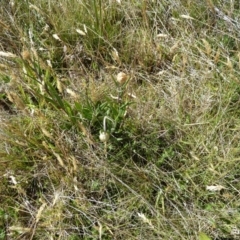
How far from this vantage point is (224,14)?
1795 millimetres

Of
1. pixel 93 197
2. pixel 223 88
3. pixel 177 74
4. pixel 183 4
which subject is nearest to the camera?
pixel 93 197

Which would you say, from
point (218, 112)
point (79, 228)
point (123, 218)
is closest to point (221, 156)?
point (218, 112)

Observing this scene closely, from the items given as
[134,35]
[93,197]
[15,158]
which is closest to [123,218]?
[93,197]

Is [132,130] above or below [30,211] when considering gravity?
above

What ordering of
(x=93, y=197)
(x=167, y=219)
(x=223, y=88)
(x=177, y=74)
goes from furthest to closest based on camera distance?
(x=177, y=74) → (x=223, y=88) → (x=93, y=197) → (x=167, y=219)

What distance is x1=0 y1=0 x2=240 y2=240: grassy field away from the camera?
1.45 meters

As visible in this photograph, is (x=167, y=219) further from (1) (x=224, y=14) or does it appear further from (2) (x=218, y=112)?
(1) (x=224, y=14)

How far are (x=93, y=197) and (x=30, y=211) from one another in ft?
0.76

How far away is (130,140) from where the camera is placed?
1579 millimetres

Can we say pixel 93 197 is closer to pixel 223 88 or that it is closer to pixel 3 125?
pixel 3 125

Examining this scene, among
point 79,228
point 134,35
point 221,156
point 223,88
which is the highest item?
point 134,35

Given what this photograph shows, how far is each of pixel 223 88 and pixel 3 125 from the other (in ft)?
2.85

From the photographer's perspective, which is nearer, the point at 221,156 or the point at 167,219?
the point at 167,219

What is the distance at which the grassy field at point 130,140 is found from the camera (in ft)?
4.75
